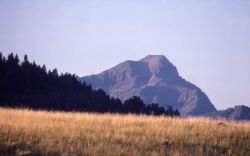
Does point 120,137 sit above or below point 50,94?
below

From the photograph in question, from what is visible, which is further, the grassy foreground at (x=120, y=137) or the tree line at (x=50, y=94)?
the tree line at (x=50, y=94)

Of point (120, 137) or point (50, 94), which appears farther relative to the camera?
point (50, 94)

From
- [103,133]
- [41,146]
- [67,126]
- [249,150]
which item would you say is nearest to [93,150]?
[41,146]

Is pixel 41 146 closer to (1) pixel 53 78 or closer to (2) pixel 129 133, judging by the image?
(2) pixel 129 133

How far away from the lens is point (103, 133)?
17.6m

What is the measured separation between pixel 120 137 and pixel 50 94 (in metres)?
48.7

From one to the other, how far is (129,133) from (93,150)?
160 inches

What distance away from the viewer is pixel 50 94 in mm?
64500

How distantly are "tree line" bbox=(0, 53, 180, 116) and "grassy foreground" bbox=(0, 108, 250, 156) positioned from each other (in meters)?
34.8

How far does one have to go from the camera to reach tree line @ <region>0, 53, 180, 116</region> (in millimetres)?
58312

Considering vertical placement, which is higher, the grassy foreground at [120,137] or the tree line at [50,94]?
the tree line at [50,94]

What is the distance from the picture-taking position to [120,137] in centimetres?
1691

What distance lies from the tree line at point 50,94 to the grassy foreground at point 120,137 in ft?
114

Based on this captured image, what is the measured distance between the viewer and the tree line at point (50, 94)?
2296 inches
